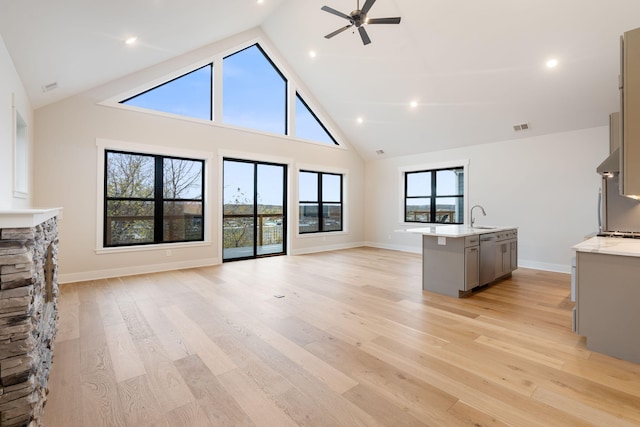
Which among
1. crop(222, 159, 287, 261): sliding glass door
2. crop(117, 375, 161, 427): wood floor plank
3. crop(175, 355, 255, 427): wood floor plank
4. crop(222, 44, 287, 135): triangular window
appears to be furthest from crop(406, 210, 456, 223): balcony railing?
crop(117, 375, 161, 427): wood floor plank

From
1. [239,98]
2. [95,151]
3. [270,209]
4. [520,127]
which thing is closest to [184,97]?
[239,98]

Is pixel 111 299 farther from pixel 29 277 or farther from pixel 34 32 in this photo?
pixel 34 32

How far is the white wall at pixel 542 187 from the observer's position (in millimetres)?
5199

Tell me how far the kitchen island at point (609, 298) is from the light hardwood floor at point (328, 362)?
0.48 feet

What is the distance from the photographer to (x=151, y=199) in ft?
17.4

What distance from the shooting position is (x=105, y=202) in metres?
4.91

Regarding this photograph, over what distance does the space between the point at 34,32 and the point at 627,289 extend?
18.3ft

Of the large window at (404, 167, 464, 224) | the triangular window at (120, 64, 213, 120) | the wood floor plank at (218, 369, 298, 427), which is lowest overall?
the wood floor plank at (218, 369, 298, 427)

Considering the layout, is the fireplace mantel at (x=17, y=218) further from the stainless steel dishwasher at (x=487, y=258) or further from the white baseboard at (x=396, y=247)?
the white baseboard at (x=396, y=247)

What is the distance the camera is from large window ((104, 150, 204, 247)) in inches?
198

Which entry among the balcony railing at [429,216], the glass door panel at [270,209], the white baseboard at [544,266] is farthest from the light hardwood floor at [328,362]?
the balcony railing at [429,216]

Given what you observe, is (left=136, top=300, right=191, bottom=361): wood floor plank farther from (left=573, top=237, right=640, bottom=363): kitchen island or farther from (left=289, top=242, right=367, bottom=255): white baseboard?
(left=289, top=242, right=367, bottom=255): white baseboard

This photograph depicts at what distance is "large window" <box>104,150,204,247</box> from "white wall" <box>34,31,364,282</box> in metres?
0.21

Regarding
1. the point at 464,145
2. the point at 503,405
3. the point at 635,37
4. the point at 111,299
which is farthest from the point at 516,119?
the point at 111,299
